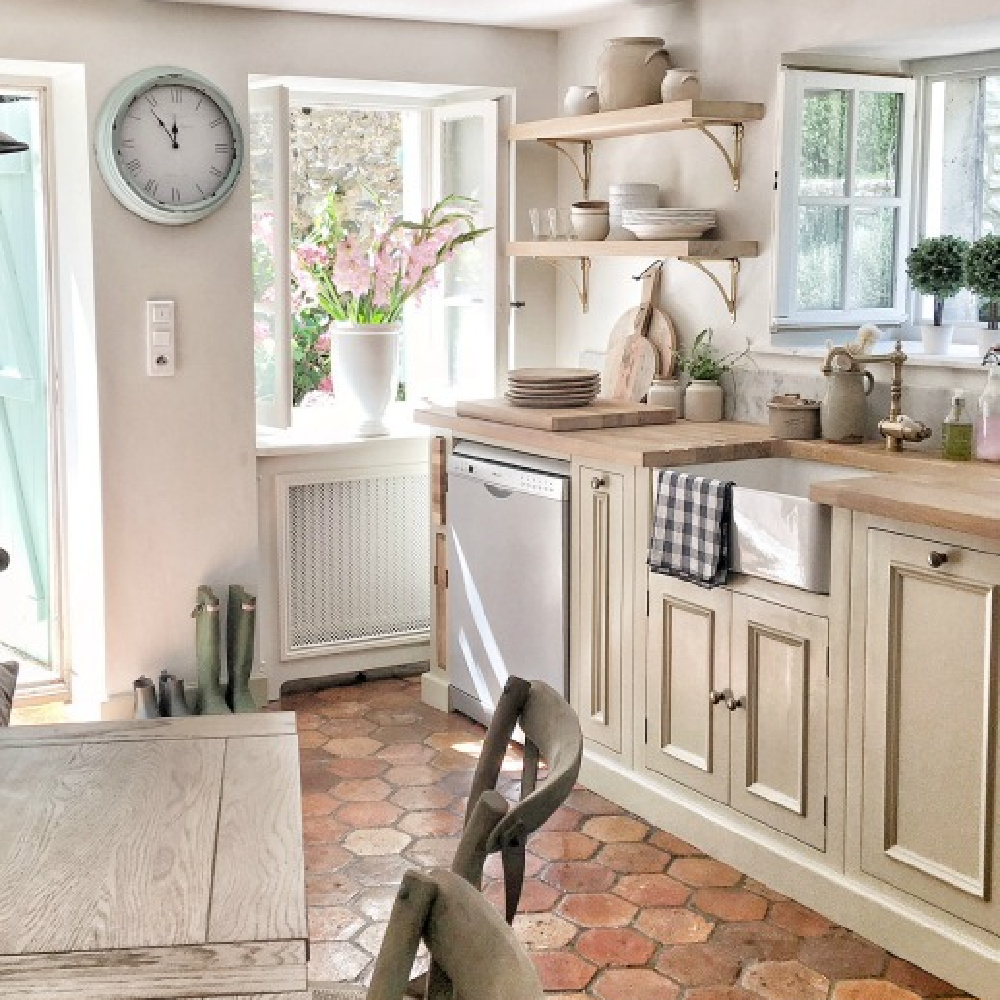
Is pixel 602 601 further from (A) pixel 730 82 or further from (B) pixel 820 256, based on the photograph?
(A) pixel 730 82

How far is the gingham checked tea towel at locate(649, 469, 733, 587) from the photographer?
3.80 meters

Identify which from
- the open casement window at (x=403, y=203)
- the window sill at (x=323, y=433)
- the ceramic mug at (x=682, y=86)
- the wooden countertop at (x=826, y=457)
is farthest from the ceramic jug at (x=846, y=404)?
the window sill at (x=323, y=433)

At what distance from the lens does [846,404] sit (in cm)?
422

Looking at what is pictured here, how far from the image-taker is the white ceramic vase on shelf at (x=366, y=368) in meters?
5.35

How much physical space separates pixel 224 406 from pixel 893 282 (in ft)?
7.09

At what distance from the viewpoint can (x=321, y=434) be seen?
5.43 m

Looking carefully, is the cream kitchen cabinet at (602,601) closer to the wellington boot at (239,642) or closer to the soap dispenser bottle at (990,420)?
the soap dispenser bottle at (990,420)

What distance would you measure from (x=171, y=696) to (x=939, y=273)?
2.65 m

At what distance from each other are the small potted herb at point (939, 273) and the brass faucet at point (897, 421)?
164 millimetres

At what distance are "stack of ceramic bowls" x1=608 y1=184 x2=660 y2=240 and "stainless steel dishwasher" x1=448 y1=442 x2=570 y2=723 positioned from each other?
0.90 meters

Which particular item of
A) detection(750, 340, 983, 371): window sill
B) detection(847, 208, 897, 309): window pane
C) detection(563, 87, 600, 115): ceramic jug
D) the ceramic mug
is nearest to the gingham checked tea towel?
detection(750, 340, 983, 371): window sill

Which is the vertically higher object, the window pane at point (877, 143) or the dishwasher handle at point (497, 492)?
the window pane at point (877, 143)

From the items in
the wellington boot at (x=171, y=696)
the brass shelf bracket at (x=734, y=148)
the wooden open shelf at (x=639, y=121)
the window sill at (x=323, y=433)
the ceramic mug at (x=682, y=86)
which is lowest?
the wellington boot at (x=171, y=696)

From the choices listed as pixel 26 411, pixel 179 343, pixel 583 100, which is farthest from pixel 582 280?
pixel 26 411
